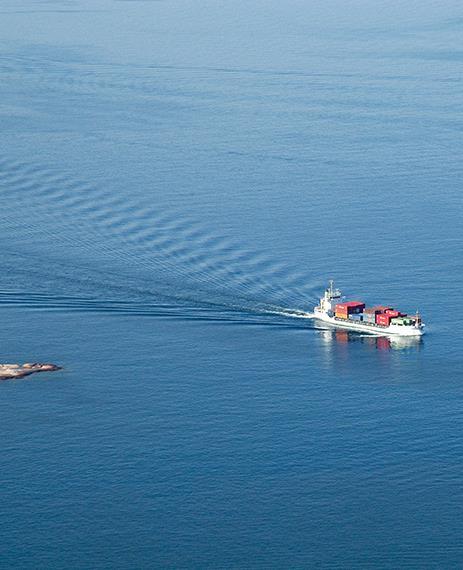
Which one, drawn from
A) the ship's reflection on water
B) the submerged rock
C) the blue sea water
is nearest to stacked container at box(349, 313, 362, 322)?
the ship's reflection on water

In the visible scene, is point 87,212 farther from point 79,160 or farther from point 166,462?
point 166,462

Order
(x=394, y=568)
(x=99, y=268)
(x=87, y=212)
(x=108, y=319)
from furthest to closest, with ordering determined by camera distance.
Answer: (x=87, y=212), (x=99, y=268), (x=108, y=319), (x=394, y=568)

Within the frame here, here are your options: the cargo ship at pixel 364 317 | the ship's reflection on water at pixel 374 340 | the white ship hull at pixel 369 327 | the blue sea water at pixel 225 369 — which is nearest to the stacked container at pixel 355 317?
the cargo ship at pixel 364 317

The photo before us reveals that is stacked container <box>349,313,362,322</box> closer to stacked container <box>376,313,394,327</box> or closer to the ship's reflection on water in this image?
the ship's reflection on water

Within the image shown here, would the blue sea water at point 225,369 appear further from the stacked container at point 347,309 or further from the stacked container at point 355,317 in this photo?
the stacked container at point 347,309

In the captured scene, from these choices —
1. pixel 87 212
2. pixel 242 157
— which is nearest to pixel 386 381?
pixel 87 212

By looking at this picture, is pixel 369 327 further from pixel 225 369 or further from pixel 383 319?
pixel 225 369
